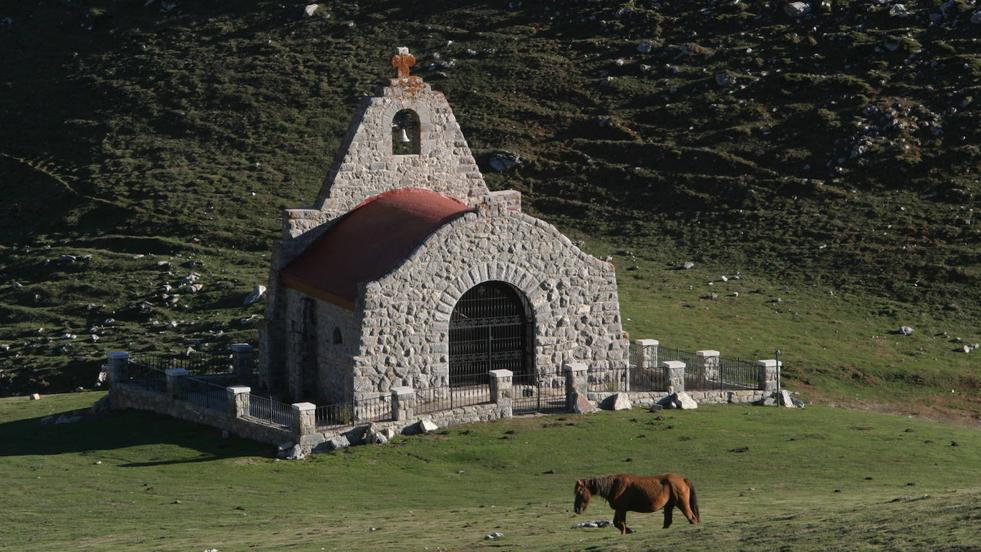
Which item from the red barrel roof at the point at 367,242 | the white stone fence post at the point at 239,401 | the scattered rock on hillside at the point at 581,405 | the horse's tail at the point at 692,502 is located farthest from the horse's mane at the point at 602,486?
the white stone fence post at the point at 239,401

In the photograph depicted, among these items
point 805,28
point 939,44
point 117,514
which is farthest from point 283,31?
point 117,514

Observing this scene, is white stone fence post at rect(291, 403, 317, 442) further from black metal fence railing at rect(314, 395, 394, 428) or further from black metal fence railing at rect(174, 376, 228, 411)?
black metal fence railing at rect(174, 376, 228, 411)

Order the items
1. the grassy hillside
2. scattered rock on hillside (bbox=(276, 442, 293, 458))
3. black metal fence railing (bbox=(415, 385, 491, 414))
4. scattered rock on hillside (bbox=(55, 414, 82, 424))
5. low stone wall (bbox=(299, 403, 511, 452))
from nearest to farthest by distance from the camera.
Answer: scattered rock on hillside (bbox=(276, 442, 293, 458)) < low stone wall (bbox=(299, 403, 511, 452)) < black metal fence railing (bbox=(415, 385, 491, 414)) < scattered rock on hillside (bbox=(55, 414, 82, 424)) < the grassy hillside

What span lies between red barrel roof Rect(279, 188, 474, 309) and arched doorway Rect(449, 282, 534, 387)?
1935 mm

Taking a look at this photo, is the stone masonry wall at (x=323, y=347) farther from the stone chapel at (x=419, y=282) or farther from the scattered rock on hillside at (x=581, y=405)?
the scattered rock on hillside at (x=581, y=405)

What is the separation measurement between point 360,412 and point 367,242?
4.76m

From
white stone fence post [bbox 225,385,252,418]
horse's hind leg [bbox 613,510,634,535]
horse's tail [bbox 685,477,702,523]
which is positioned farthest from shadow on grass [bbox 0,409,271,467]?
horse's tail [bbox 685,477,702,523]

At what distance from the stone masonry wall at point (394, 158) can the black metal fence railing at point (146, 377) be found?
594 centimetres

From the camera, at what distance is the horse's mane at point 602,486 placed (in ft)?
104

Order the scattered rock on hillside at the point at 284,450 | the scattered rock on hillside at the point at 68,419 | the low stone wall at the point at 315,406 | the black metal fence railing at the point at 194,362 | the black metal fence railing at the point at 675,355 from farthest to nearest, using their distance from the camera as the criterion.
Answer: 1. the black metal fence railing at the point at 194,362
2. the black metal fence railing at the point at 675,355
3. the scattered rock on hillside at the point at 68,419
4. the low stone wall at the point at 315,406
5. the scattered rock on hillside at the point at 284,450

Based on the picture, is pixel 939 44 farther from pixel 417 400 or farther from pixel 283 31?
pixel 417 400

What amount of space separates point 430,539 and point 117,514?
8025 mm

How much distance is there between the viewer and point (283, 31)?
9119cm

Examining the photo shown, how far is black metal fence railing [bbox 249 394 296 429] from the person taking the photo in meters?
44.2
